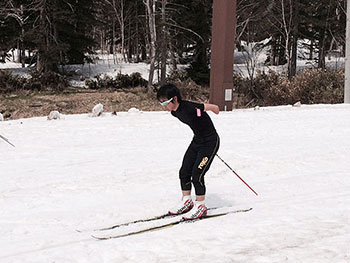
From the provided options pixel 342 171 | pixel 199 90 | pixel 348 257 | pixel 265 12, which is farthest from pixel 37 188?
pixel 265 12

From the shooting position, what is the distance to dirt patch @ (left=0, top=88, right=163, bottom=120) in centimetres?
1563

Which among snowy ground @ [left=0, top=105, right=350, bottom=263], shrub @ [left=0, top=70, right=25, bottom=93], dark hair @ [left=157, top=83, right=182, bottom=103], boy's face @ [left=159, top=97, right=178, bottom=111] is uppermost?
shrub @ [left=0, top=70, right=25, bottom=93]

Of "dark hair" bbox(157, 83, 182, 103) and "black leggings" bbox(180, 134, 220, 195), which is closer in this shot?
"dark hair" bbox(157, 83, 182, 103)

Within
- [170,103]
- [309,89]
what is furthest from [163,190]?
[309,89]

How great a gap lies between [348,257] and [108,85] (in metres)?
20.3

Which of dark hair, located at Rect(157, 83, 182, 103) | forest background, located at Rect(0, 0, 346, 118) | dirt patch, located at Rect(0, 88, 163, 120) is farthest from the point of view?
forest background, located at Rect(0, 0, 346, 118)

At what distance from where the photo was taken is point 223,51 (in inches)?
466

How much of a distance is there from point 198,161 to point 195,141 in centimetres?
25

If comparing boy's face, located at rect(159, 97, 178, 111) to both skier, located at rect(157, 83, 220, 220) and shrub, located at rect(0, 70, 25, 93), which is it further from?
shrub, located at rect(0, 70, 25, 93)

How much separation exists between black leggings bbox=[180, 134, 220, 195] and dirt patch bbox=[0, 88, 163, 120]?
10663 mm

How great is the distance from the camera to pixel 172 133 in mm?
9016

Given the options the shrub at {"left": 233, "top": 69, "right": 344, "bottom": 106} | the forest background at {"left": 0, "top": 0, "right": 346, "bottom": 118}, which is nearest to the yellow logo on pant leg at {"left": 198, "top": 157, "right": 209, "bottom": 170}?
the forest background at {"left": 0, "top": 0, "right": 346, "bottom": 118}

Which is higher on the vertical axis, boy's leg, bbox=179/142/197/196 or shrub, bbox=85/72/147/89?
shrub, bbox=85/72/147/89

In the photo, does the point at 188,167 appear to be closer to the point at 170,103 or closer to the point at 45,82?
the point at 170,103
